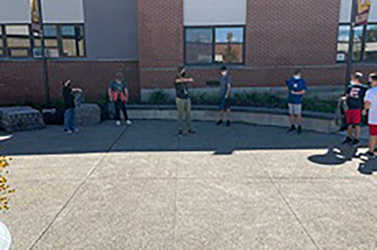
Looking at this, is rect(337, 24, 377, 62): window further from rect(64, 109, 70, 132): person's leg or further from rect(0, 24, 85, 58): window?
rect(0, 24, 85, 58): window

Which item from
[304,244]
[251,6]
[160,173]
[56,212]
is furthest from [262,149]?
[251,6]

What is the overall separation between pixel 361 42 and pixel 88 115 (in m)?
11.3

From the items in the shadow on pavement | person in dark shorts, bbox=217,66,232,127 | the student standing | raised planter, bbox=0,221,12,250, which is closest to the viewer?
raised planter, bbox=0,221,12,250

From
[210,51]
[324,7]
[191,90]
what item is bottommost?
[191,90]

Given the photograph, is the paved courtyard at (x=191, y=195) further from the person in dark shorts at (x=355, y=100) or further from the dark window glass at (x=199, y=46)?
the dark window glass at (x=199, y=46)

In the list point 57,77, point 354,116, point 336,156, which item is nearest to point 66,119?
point 57,77

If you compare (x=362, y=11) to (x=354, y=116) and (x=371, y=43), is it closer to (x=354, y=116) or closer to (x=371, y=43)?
(x=354, y=116)

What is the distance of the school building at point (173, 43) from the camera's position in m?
12.5

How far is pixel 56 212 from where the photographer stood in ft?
14.8

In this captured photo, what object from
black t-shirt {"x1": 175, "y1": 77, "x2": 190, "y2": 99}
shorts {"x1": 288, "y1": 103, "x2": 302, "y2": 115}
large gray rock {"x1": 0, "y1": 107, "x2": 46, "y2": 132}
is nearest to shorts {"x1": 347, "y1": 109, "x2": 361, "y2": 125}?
shorts {"x1": 288, "y1": 103, "x2": 302, "y2": 115}

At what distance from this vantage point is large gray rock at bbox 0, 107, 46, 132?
31.5ft

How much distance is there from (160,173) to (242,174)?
5.16 feet

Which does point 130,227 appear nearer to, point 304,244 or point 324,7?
point 304,244

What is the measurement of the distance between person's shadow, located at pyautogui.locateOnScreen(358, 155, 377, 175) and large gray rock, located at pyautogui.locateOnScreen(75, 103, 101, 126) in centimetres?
804
